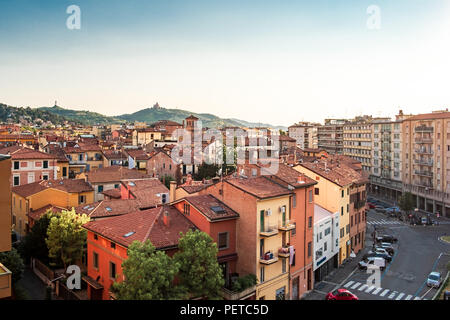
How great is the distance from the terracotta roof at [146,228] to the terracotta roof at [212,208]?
0.97 metres

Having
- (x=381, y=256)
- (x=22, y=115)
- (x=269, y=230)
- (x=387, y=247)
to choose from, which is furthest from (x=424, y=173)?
(x=22, y=115)

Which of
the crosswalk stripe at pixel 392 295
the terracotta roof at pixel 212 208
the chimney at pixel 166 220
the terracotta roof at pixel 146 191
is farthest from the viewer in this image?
the terracotta roof at pixel 146 191

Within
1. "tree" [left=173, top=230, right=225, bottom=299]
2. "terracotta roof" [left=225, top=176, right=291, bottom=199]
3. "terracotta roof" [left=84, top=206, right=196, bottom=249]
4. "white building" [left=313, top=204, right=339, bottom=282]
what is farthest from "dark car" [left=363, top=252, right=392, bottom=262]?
"tree" [left=173, top=230, right=225, bottom=299]

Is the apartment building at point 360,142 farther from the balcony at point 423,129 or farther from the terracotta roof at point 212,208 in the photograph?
the terracotta roof at point 212,208

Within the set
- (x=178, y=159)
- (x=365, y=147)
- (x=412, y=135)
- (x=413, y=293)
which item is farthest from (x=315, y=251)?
(x=365, y=147)

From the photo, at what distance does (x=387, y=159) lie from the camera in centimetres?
6638

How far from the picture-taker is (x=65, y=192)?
106 ft

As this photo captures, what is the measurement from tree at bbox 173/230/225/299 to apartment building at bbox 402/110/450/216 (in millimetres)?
45434

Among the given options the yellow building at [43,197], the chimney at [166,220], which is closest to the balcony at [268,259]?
the chimney at [166,220]

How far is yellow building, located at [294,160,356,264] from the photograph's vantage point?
98.5 feet

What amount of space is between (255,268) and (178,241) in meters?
5.03

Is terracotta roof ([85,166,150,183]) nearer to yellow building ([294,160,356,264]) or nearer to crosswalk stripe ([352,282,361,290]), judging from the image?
yellow building ([294,160,356,264])

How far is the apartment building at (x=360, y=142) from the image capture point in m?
73.6
